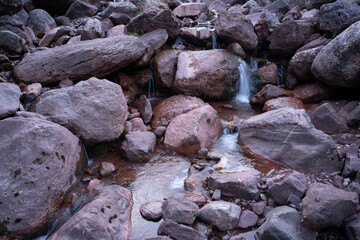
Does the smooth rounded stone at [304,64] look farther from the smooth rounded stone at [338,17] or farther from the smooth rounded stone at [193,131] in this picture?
the smooth rounded stone at [193,131]

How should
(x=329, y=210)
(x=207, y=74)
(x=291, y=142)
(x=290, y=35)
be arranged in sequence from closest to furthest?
(x=329, y=210) → (x=291, y=142) → (x=207, y=74) → (x=290, y=35)

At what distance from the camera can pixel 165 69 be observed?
8656 mm

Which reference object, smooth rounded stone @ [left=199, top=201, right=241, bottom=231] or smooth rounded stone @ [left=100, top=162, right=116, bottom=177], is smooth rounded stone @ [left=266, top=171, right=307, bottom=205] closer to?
smooth rounded stone @ [left=199, top=201, right=241, bottom=231]

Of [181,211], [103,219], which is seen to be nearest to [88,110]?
[103,219]

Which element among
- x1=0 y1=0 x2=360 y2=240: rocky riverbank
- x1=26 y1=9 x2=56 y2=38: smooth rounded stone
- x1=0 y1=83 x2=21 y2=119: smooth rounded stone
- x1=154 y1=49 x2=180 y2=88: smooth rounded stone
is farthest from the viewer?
x1=26 y1=9 x2=56 y2=38: smooth rounded stone

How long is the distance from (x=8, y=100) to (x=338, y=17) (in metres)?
9.83

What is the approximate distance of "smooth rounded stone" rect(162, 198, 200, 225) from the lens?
4.14 meters

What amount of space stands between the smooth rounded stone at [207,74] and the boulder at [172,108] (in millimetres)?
489

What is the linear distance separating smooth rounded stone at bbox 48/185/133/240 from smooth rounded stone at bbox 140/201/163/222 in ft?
0.83

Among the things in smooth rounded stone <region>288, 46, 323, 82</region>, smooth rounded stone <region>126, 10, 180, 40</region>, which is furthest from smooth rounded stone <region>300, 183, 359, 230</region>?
smooth rounded stone <region>126, 10, 180, 40</region>

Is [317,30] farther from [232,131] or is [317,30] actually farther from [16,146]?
[16,146]

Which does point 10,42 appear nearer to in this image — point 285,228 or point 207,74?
point 207,74

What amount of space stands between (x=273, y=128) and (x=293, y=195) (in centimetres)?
190

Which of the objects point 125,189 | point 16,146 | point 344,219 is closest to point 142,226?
point 125,189
